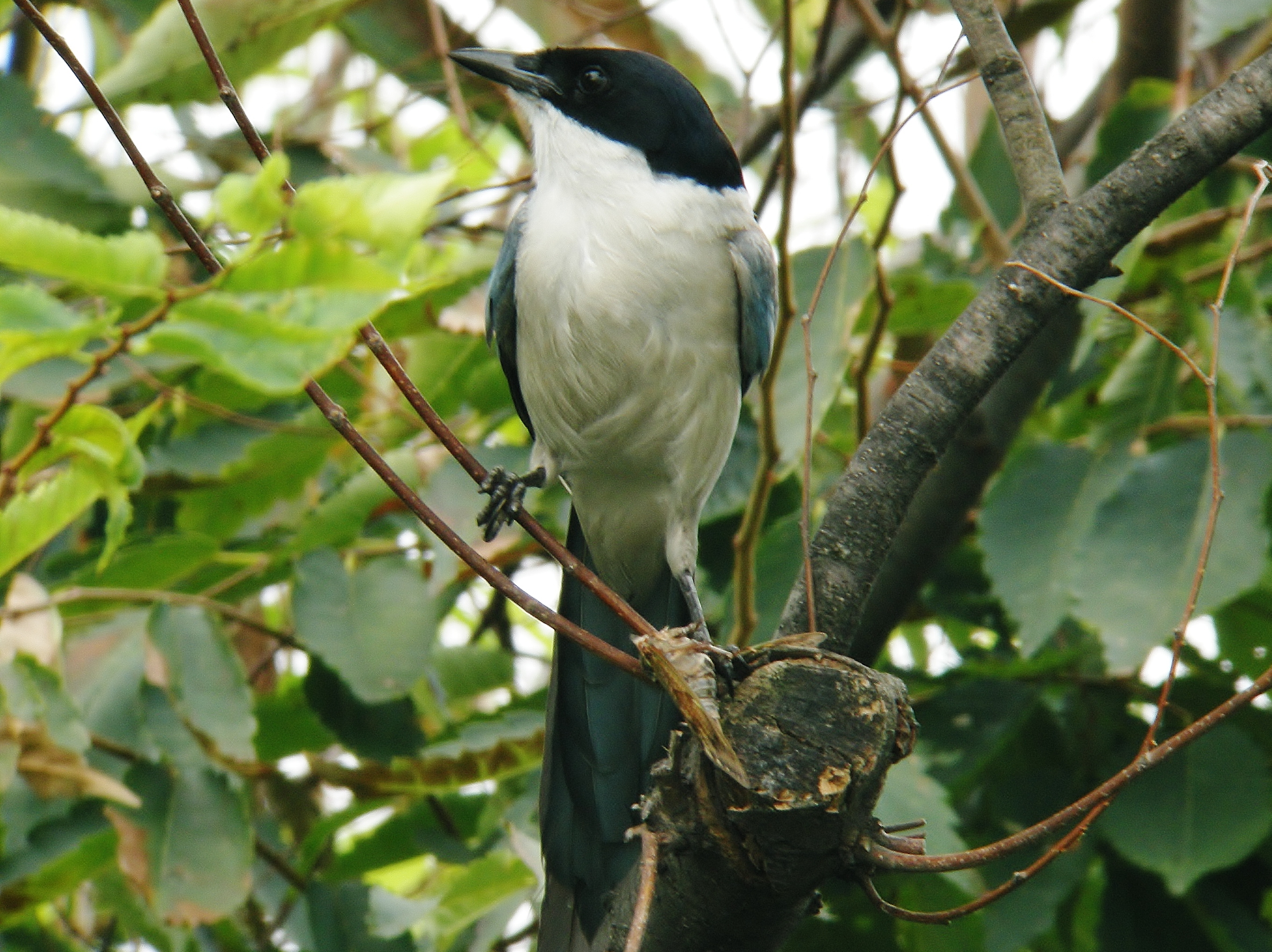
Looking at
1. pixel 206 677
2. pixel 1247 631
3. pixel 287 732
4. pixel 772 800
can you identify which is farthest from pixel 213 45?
pixel 1247 631

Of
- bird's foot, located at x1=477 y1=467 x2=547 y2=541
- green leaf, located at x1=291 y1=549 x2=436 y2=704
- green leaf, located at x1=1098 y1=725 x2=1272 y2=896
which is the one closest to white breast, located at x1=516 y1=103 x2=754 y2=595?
bird's foot, located at x1=477 y1=467 x2=547 y2=541

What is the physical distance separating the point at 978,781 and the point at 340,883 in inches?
66.6

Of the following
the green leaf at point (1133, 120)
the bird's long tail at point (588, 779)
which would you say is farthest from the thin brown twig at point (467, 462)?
the green leaf at point (1133, 120)

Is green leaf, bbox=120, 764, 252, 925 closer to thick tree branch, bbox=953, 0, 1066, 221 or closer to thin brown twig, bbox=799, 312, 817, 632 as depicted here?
thin brown twig, bbox=799, 312, 817, 632

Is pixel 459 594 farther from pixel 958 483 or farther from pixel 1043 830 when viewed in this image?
pixel 1043 830

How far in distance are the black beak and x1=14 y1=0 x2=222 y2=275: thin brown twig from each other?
5.10 feet

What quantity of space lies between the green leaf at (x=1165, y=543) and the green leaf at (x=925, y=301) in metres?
0.61

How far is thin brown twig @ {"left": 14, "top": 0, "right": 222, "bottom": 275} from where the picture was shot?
1.80 metres

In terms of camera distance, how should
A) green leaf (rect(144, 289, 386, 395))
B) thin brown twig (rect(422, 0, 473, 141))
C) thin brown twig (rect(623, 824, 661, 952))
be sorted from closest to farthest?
1. green leaf (rect(144, 289, 386, 395))
2. thin brown twig (rect(623, 824, 661, 952))
3. thin brown twig (rect(422, 0, 473, 141))

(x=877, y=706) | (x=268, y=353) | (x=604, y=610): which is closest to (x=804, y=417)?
(x=604, y=610)

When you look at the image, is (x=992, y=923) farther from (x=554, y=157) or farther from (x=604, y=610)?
(x=554, y=157)

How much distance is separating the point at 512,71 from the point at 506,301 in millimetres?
605

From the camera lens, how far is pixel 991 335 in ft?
6.70

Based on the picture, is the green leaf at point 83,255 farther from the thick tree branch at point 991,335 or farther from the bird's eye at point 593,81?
the bird's eye at point 593,81
